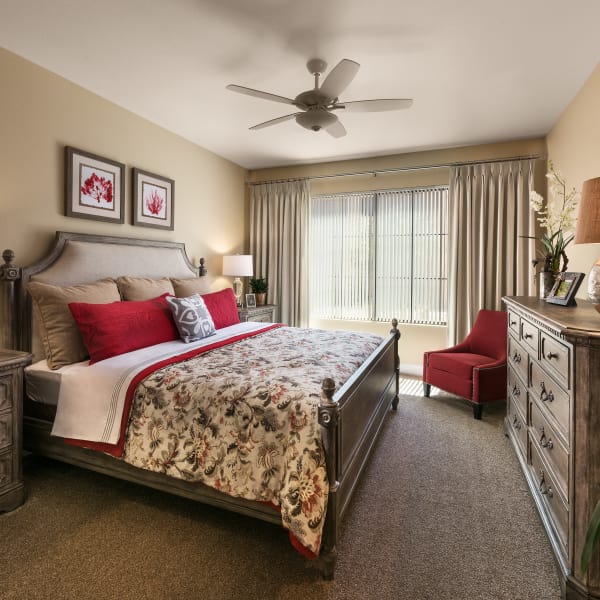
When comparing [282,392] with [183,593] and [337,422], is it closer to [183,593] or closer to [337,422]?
[337,422]

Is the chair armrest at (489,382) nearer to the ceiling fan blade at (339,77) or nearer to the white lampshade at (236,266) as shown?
the ceiling fan blade at (339,77)

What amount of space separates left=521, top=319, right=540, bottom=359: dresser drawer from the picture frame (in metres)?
0.23

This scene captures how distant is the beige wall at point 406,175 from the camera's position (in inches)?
172

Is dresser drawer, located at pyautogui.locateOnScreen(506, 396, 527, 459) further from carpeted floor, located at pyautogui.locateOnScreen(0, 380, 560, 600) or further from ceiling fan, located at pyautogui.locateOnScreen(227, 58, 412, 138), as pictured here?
ceiling fan, located at pyautogui.locateOnScreen(227, 58, 412, 138)

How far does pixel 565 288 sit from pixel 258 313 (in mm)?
3237

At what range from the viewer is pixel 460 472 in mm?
2516

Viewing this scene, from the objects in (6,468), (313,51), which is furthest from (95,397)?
(313,51)

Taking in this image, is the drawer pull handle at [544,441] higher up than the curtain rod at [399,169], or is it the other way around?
the curtain rod at [399,169]

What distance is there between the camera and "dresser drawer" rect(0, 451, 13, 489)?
6.73 ft

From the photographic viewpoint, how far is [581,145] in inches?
119

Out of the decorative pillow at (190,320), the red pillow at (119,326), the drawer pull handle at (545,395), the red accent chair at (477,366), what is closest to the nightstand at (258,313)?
the decorative pillow at (190,320)

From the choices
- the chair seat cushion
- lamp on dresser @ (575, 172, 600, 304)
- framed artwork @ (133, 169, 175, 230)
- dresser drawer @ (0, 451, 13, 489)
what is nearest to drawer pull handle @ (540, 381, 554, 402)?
lamp on dresser @ (575, 172, 600, 304)

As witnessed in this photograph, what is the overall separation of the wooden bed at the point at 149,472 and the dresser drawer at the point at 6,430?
27cm

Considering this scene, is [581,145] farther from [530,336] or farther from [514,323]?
[530,336]
